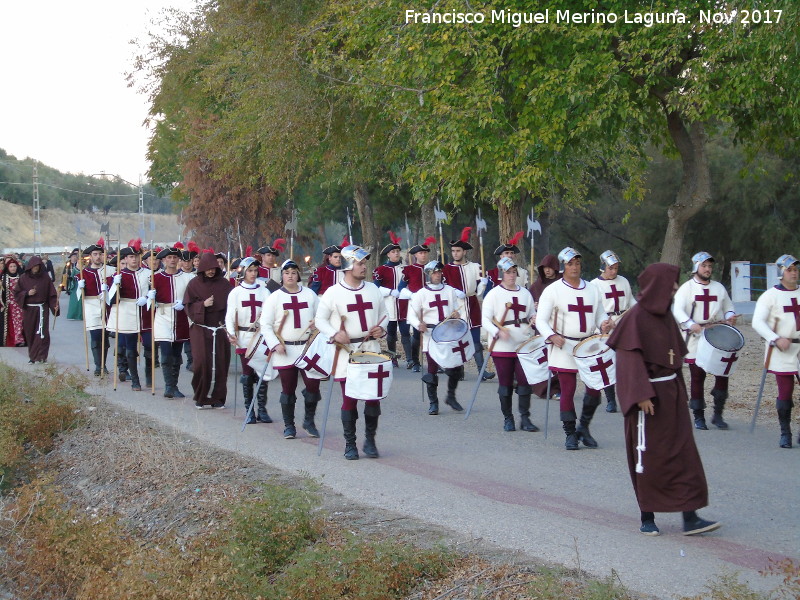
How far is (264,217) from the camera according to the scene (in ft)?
138

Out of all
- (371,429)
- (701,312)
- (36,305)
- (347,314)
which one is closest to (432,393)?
(371,429)

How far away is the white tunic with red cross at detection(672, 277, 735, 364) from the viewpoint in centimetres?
1120

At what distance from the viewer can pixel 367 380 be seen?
31.8 ft

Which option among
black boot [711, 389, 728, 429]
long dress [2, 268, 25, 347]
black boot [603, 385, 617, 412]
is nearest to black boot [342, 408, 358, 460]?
black boot [603, 385, 617, 412]

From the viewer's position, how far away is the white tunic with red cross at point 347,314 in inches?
394

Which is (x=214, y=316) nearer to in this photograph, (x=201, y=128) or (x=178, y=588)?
(x=178, y=588)

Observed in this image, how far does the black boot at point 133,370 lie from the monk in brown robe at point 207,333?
6.48ft

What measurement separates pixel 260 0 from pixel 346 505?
51.8 feet

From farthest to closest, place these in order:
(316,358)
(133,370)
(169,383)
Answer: (133,370)
(169,383)
(316,358)

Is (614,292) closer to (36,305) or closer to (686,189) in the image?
(686,189)

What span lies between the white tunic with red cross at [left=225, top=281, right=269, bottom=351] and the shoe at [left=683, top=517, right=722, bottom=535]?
6571mm

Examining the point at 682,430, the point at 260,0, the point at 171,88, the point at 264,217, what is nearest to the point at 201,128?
the point at 171,88

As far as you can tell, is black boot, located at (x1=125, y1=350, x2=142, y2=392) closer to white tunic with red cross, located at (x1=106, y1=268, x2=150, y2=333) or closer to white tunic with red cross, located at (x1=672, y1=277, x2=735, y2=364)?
white tunic with red cross, located at (x1=106, y1=268, x2=150, y2=333)

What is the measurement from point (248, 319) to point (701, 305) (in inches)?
207
